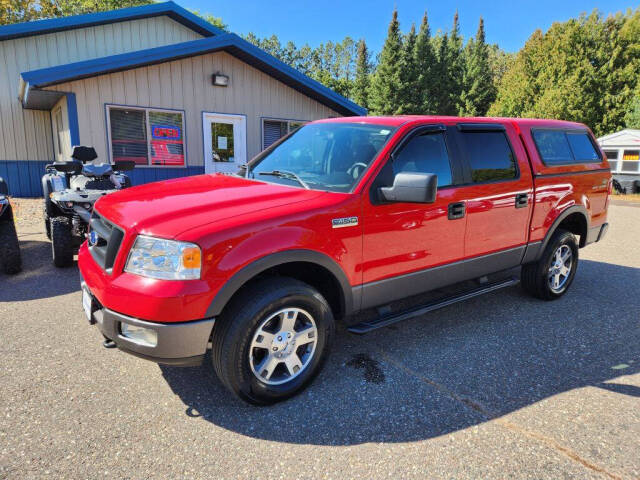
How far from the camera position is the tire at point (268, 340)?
8.23 ft

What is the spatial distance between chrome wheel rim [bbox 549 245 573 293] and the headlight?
391 centimetres

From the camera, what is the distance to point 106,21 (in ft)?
42.7

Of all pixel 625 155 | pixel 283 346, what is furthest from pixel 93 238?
pixel 625 155

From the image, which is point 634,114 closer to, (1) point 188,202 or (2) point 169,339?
(1) point 188,202

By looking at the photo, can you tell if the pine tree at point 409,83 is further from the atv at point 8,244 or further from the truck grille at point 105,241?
the truck grille at point 105,241

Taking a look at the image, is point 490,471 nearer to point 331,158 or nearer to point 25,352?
point 331,158

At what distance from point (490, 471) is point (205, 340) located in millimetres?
1690

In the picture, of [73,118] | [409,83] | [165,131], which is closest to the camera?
[73,118]

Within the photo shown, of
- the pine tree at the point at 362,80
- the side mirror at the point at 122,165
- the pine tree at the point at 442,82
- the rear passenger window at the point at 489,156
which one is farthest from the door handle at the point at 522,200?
the pine tree at the point at 362,80

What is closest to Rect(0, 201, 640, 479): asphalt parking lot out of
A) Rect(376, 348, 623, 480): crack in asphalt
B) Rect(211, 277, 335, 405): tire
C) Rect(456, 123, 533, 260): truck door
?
Rect(376, 348, 623, 480): crack in asphalt

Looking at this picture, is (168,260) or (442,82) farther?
(442,82)

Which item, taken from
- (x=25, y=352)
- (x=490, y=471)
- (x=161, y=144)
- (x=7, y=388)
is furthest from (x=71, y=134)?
(x=490, y=471)

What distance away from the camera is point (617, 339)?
3830mm

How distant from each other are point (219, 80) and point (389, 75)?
124ft
